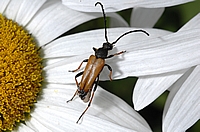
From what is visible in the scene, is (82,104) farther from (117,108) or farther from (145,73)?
(145,73)

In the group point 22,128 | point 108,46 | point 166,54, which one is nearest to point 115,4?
point 108,46

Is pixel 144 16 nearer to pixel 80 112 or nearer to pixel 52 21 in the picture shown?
pixel 52 21

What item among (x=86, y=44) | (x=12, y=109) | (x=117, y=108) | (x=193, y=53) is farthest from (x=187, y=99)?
(x=12, y=109)

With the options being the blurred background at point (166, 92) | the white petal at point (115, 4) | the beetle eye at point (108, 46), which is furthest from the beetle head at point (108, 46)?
the blurred background at point (166, 92)

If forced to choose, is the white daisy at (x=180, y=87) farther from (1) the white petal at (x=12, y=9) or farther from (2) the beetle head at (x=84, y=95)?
(1) the white petal at (x=12, y=9)

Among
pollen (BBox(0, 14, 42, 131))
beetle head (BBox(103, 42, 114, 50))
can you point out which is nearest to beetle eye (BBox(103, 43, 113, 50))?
beetle head (BBox(103, 42, 114, 50))

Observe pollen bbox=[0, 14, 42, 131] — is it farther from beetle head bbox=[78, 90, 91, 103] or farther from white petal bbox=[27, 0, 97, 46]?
beetle head bbox=[78, 90, 91, 103]
